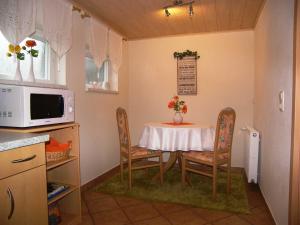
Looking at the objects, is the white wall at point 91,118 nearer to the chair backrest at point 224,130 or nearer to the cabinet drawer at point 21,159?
the cabinet drawer at point 21,159

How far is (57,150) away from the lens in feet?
6.16

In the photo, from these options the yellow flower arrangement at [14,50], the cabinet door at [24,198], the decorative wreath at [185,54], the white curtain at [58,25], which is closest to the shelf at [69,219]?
the cabinet door at [24,198]

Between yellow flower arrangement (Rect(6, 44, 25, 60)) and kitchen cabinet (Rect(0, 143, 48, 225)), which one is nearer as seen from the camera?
kitchen cabinet (Rect(0, 143, 48, 225))

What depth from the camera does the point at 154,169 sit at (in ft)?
12.0

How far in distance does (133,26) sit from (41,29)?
147 centimetres

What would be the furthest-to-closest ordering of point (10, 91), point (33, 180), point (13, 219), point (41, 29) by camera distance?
1. point (41, 29)
2. point (10, 91)
3. point (33, 180)
4. point (13, 219)

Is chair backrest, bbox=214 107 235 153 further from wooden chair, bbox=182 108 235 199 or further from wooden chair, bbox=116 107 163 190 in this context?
wooden chair, bbox=116 107 163 190

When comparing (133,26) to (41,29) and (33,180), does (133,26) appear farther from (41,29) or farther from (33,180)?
(33,180)

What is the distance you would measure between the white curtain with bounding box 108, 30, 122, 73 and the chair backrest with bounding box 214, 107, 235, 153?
1.83m

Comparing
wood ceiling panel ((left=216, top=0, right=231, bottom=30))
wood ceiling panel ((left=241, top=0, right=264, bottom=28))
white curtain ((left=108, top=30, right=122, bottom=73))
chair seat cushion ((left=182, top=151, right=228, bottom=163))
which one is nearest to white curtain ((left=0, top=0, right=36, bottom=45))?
white curtain ((left=108, top=30, right=122, bottom=73))

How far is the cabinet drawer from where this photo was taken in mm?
1164

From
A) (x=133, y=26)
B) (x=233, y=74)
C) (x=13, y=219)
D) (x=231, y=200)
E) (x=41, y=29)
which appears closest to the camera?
(x=13, y=219)

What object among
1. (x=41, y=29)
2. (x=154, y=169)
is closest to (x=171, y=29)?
(x=41, y=29)

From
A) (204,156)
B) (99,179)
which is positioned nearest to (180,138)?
(204,156)
